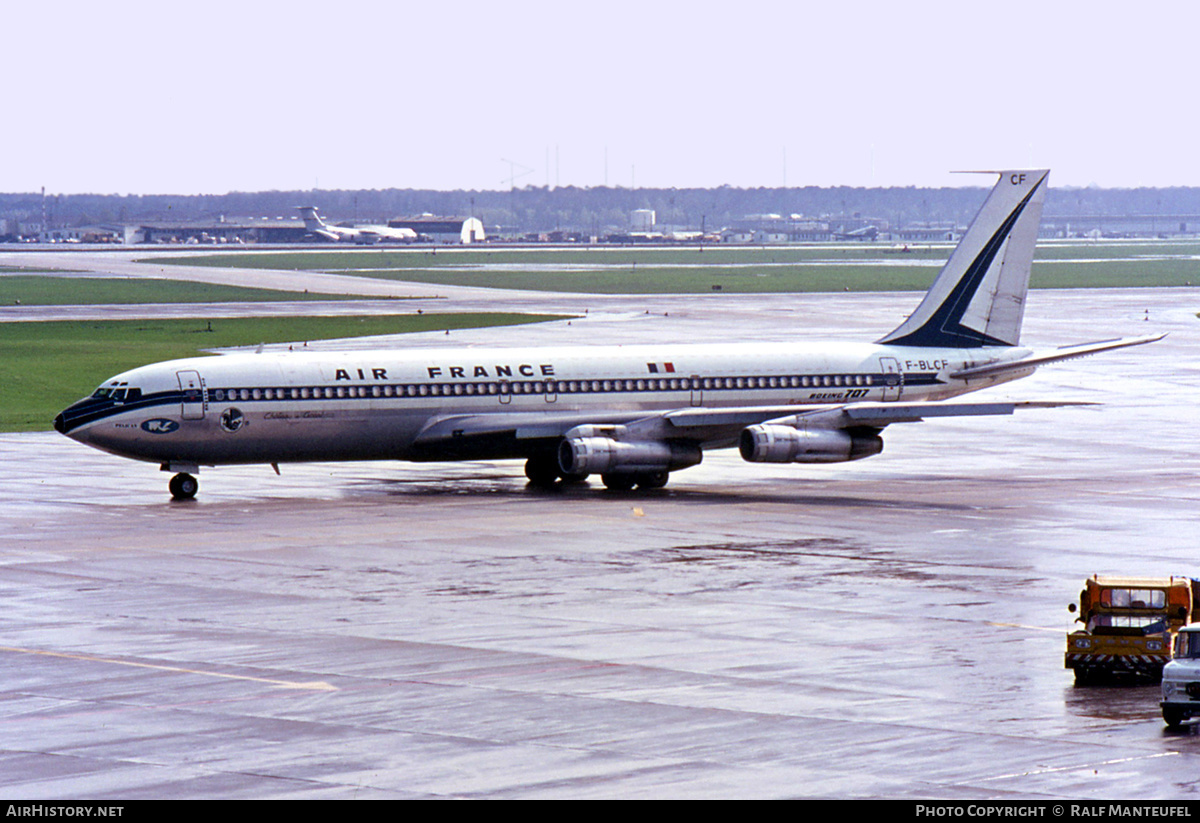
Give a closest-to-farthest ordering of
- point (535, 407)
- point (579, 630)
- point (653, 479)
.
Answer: point (579, 630) → point (653, 479) → point (535, 407)

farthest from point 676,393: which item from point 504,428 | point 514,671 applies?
point 514,671

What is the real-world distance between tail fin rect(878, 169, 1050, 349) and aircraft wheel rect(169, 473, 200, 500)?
905 inches

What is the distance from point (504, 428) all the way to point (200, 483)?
395 inches

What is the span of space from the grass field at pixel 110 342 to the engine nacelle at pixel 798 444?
1250 inches

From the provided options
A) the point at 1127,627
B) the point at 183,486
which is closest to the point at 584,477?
the point at 183,486

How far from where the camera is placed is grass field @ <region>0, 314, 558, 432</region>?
261 ft

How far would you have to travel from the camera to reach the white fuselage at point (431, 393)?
49781 mm

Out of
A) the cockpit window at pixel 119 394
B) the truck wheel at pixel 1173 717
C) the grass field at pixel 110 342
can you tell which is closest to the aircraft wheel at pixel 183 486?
the cockpit window at pixel 119 394

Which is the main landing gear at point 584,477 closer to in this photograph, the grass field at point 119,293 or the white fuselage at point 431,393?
the white fuselage at point 431,393

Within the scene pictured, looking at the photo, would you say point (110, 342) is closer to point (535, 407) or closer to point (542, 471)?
point (542, 471)

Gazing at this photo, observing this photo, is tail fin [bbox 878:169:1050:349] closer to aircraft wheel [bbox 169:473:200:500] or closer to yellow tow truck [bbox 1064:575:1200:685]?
aircraft wheel [bbox 169:473:200:500]

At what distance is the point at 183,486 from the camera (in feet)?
167

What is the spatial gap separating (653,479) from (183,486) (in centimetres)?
1350
